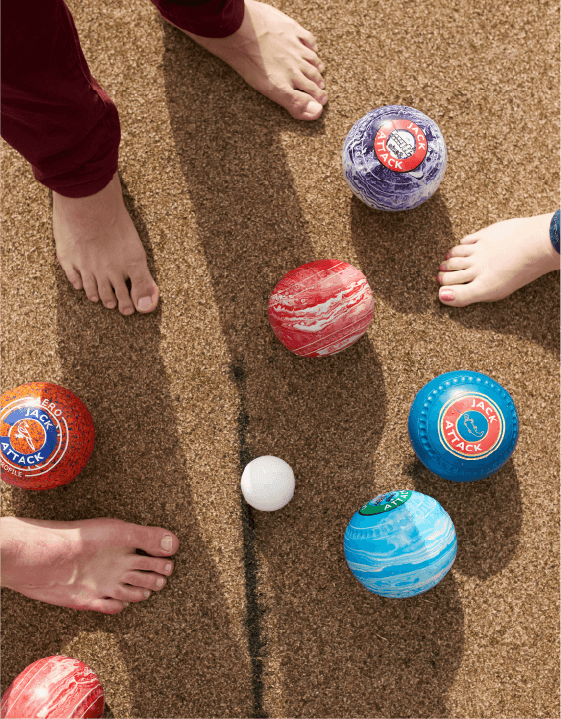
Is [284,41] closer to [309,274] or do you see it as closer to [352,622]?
[309,274]

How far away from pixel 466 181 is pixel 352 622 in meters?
1.46

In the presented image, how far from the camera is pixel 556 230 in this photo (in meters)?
1.55

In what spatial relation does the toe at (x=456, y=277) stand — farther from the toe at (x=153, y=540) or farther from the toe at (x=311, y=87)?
the toe at (x=153, y=540)

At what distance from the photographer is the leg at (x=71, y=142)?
976mm

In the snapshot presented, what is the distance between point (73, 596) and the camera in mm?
1556

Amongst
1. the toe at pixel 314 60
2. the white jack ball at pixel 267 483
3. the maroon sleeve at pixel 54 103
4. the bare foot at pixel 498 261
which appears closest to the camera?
the maroon sleeve at pixel 54 103

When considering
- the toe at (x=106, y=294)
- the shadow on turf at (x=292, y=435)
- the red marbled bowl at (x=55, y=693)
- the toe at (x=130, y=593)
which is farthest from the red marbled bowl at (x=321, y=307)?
the red marbled bowl at (x=55, y=693)

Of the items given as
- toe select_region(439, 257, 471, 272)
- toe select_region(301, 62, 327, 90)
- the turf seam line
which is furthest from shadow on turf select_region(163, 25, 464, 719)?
toe select_region(439, 257, 471, 272)

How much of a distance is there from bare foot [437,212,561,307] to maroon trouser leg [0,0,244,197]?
105 cm

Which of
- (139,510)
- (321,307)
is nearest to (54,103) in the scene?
(321,307)

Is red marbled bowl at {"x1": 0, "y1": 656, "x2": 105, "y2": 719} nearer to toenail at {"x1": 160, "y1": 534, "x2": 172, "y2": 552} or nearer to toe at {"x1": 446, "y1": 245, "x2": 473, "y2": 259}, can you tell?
toenail at {"x1": 160, "y1": 534, "x2": 172, "y2": 552}

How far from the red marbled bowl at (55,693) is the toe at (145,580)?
0.25m

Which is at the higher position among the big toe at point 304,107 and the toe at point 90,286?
the big toe at point 304,107

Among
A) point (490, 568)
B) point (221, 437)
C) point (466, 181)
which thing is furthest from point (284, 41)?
point (490, 568)
